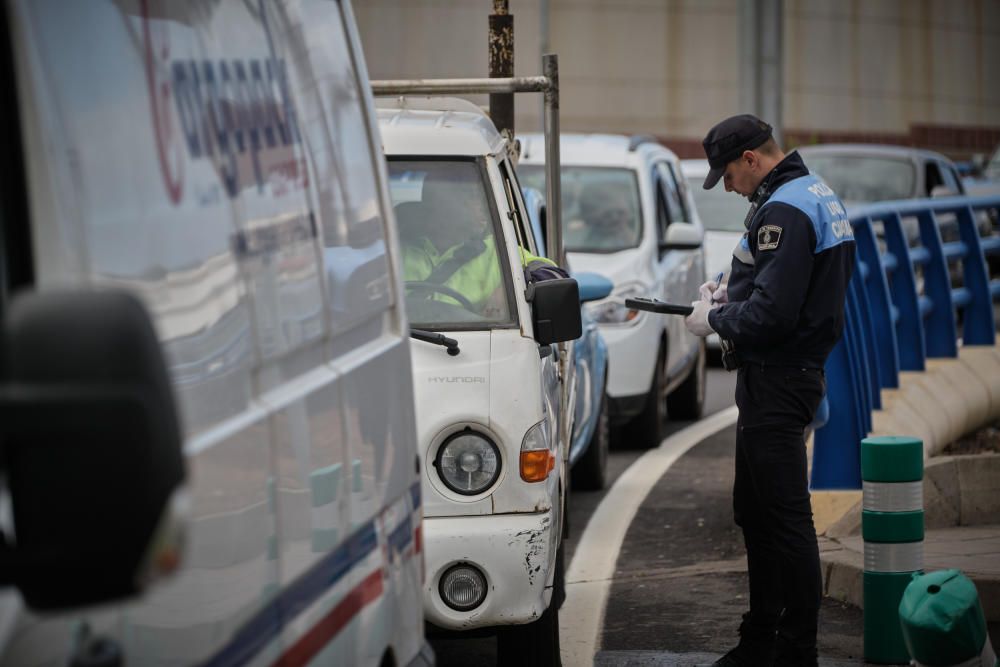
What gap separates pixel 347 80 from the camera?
3545 mm

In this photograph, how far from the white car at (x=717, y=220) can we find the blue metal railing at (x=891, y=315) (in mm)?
2887

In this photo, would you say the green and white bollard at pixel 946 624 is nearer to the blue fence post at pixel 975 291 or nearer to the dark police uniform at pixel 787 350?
the dark police uniform at pixel 787 350

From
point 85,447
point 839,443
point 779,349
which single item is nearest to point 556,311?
point 779,349

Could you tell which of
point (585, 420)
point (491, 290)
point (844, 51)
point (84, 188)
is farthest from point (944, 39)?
point (84, 188)

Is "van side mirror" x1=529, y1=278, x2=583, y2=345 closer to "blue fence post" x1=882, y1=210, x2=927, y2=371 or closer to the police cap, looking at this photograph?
the police cap

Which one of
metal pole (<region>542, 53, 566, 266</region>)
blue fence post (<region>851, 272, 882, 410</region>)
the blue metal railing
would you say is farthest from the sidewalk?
metal pole (<region>542, 53, 566, 266</region>)

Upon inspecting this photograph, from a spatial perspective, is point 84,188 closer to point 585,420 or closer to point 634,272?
point 585,420

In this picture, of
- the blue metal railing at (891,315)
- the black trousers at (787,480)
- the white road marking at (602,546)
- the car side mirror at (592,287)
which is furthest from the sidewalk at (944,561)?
the car side mirror at (592,287)

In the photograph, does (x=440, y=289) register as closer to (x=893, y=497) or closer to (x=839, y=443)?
(x=893, y=497)

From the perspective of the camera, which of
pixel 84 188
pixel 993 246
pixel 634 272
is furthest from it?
pixel 993 246

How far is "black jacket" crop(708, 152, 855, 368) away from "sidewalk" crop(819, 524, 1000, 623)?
1257 millimetres

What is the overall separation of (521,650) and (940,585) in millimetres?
1379

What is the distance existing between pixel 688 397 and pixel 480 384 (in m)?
7.27

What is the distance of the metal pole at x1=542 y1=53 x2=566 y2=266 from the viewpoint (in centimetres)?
660
